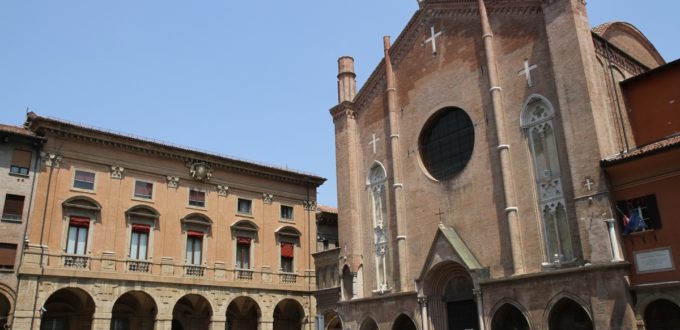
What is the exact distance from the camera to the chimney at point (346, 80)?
28.2 meters

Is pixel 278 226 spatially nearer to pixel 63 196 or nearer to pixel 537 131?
pixel 63 196

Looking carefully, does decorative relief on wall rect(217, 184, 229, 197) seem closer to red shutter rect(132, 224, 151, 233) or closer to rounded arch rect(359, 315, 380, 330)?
red shutter rect(132, 224, 151, 233)

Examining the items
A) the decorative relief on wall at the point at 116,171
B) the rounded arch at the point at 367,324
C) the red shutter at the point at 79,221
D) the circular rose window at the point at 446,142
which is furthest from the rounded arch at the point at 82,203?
the circular rose window at the point at 446,142

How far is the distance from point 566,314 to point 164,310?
1890cm

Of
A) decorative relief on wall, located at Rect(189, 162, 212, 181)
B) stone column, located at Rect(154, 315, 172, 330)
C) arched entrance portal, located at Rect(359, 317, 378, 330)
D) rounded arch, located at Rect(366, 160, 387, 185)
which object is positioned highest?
decorative relief on wall, located at Rect(189, 162, 212, 181)

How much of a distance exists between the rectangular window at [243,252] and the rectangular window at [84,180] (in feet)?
27.1

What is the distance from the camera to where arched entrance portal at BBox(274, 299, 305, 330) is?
34500 millimetres

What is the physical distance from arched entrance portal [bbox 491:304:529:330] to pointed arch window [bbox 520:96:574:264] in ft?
7.20

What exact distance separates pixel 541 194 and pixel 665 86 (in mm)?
5056

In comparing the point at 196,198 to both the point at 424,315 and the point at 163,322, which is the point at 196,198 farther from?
the point at 424,315

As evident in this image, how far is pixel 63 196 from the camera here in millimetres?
26828

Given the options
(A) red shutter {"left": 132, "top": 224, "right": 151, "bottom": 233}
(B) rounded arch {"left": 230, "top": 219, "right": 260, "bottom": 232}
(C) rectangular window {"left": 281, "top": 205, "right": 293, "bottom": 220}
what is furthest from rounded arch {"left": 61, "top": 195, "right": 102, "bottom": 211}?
(C) rectangular window {"left": 281, "top": 205, "right": 293, "bottom": 220}

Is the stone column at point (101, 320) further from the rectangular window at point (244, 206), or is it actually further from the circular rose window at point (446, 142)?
the circular rose window at point (446, 142)

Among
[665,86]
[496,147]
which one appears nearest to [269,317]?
[496,147]
